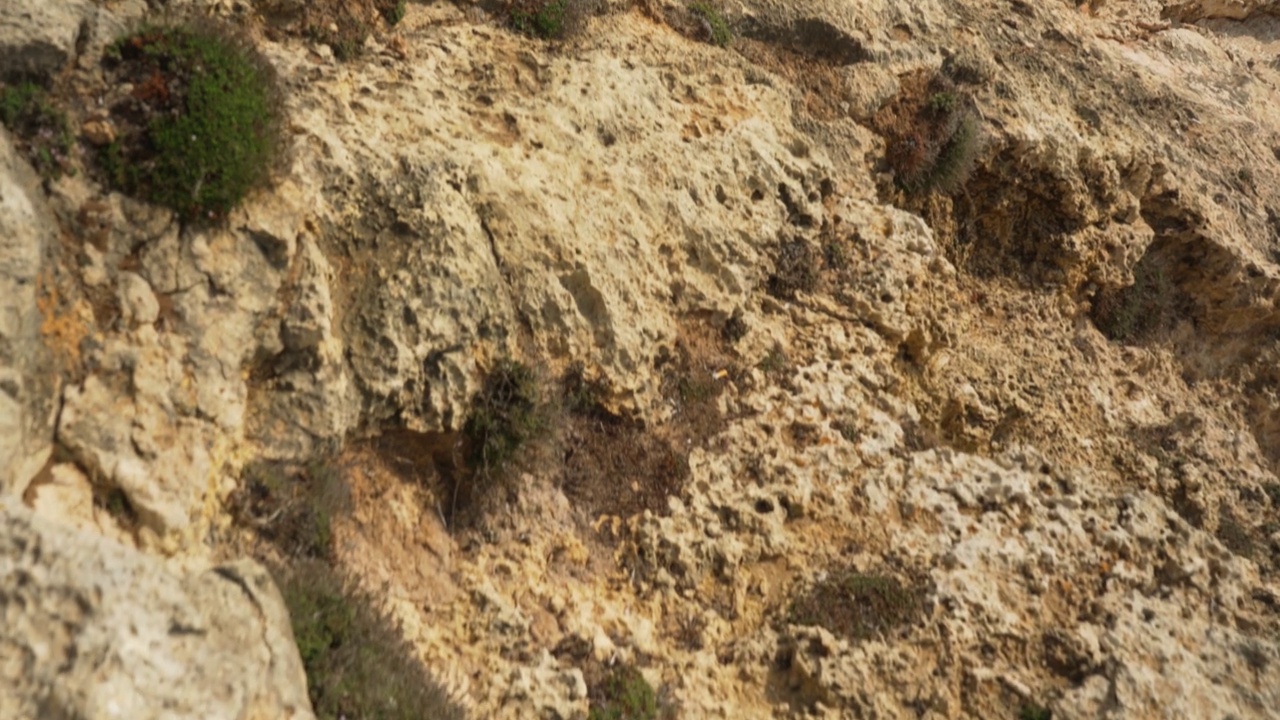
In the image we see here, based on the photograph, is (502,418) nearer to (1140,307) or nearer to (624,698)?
(624,698)

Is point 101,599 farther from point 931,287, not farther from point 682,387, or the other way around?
point 931,287

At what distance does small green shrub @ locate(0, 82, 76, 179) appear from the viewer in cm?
578

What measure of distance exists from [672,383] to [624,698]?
317 cm

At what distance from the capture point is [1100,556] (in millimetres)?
9383

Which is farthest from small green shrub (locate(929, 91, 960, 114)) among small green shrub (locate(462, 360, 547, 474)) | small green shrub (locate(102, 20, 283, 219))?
small green shrub (locate(102, 20, 283, 219))

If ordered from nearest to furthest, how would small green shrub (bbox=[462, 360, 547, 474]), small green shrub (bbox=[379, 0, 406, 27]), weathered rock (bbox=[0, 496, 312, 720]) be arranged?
1. weathered rock (bbox=[0, 496, 312, 720])
2. small green shrub (bbox=[462, 360, 547, 474])
3. small green shrub (bbox=[379, 0, 406, 27])

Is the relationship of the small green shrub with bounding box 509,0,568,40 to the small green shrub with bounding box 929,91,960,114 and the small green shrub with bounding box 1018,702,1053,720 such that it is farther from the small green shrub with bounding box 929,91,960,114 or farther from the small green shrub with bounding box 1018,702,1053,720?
the small green shrub with bounding box 1018,702,1053,720

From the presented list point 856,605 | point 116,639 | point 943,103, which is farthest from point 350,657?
point 943,103

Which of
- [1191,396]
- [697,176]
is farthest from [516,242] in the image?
[1191,396]

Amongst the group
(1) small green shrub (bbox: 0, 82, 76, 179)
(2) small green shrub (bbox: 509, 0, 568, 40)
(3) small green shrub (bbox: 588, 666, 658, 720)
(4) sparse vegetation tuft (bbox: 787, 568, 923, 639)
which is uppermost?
(2) small green shrub (bbox: 509, 0, 568, 40)

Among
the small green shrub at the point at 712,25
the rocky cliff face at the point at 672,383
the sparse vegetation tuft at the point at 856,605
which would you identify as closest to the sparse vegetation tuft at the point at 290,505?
the rocky cliff face at the point at 672,383

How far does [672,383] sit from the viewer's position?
9.34 metres

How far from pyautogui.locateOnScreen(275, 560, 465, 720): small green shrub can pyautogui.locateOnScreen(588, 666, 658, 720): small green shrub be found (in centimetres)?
125

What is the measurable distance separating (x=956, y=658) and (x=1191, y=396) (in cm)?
769
